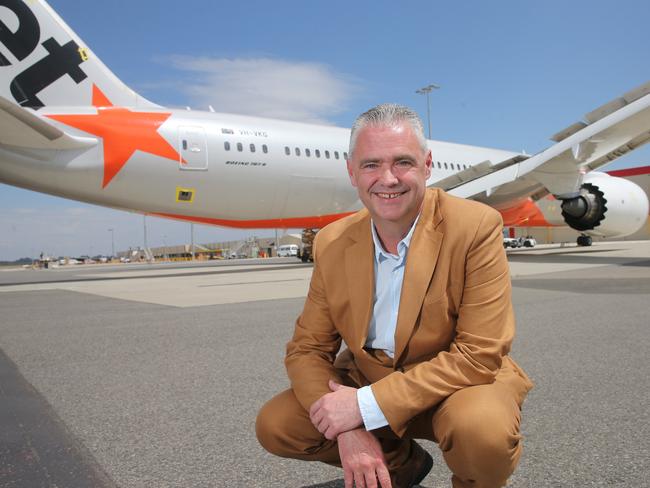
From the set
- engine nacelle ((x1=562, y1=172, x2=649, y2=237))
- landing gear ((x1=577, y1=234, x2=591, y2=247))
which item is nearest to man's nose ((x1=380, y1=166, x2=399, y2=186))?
engine nacelle ((x1=562, y1=172, x2=649, y2=237))

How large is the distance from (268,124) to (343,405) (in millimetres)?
12834

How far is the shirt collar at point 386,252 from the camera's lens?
6.46 feet

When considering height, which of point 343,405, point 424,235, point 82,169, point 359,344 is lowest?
point 343,405

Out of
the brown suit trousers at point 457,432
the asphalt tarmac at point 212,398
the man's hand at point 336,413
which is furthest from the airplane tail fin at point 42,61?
the man's hand at point 336,413

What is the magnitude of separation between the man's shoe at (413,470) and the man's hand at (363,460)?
228mm

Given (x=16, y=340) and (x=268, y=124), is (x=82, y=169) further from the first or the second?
(x=16, y=340)

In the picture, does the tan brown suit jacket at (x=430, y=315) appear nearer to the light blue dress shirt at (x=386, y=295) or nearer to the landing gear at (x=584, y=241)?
the light blue dress shirt at (x=386, y=295)

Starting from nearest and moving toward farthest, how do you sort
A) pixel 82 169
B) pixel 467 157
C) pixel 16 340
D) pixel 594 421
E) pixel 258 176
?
pixel 594 421
pixel 16 340
pixel 82 169
pixel 258 176
pixel 467 157

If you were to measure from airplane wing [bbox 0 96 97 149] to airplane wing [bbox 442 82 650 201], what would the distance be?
10103mm

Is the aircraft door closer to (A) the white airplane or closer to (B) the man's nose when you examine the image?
(A) the white airplane

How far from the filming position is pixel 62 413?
116 inches

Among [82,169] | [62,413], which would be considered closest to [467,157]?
[82,169]

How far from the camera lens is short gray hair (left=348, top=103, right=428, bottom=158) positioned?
75.2 inches

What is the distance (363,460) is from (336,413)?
0.52 feet
